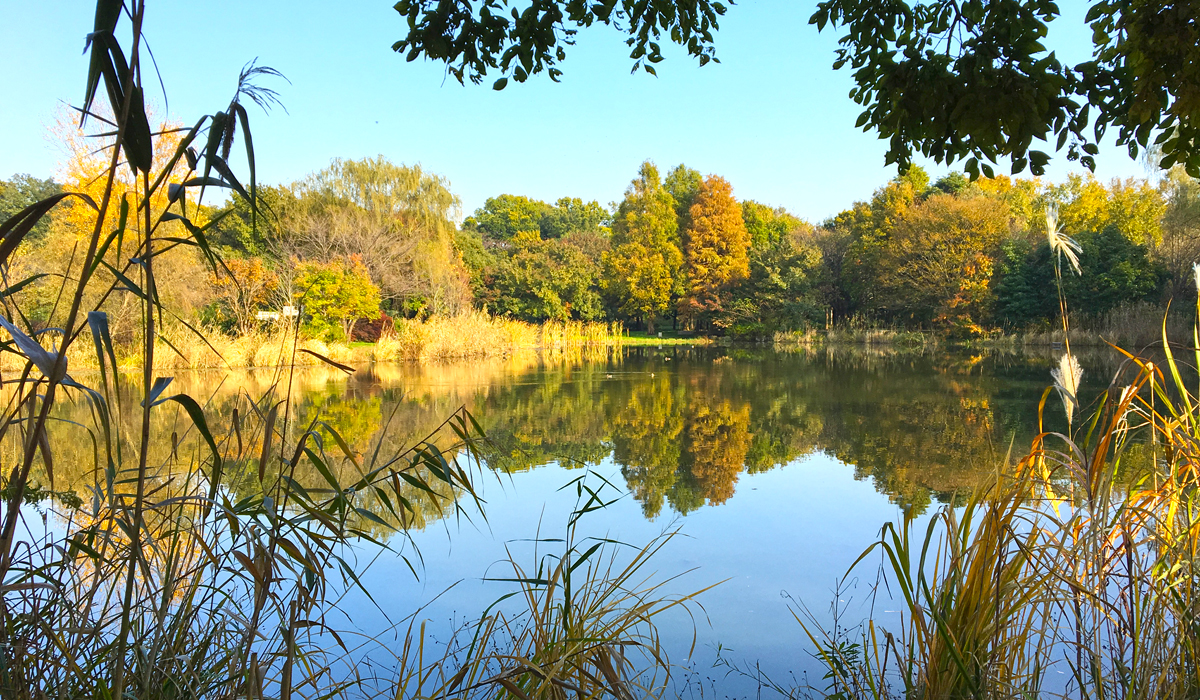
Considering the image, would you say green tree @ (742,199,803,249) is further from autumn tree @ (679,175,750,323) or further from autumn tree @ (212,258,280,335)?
autumn tree @ (212,258,280,335)

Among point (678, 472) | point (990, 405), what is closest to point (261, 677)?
point (678, 472)

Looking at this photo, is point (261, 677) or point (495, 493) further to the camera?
point (495, 493)

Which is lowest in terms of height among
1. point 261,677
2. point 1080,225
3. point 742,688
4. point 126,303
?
point 742,688

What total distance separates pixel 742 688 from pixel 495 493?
2601mm

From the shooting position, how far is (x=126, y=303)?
11.6m

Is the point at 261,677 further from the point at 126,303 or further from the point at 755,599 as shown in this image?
the point at 126,303

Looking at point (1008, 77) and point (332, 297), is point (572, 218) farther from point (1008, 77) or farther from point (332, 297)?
point (1008, 77)

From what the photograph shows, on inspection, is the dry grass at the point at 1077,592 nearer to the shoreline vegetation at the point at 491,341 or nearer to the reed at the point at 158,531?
the reed at the point at 158,531

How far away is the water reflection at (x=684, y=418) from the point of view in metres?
4.70

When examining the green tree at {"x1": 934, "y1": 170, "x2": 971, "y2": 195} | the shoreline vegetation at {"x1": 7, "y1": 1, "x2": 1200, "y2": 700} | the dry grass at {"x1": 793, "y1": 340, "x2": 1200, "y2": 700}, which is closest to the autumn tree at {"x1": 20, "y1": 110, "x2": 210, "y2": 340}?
the shoreline vegetation at {"x1": 7, "y1": 1, "x2": 1200, "y2": 700}

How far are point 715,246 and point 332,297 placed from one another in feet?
50.2

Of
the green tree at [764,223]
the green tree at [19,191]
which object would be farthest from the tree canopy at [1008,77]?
the green tree at [19,191]

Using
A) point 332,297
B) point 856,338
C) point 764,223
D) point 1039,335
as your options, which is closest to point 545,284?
point 332,297

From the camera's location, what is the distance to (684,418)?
24.4 ft
